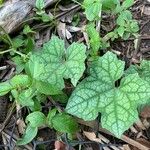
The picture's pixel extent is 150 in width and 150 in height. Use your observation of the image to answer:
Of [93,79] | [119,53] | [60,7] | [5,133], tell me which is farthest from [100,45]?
[5,133]

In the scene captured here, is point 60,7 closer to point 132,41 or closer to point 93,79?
point 132,41

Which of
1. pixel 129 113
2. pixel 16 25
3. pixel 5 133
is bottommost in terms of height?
pixel 5 133

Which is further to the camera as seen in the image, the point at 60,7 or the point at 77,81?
the point at 60,7

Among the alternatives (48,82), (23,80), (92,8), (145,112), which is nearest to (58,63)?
(48,82)

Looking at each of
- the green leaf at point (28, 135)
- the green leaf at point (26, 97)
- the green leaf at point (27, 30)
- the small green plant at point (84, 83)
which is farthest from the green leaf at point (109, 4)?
the green leaf at point (28, 135)

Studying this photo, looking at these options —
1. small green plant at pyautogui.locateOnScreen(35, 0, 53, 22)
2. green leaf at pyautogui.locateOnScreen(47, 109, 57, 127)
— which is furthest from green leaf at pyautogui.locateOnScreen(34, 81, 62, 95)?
small green plant at pyautogui.locateOnScreen(35, 0, 53, 22)

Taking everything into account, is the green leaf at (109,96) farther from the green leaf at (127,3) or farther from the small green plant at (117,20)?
the green leaf at (127,3)

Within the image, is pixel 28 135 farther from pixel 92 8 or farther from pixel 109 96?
pixel 92 8

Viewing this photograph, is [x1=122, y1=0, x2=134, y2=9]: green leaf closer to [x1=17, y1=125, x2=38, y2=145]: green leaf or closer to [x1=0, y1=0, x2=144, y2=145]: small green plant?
[x1=0, y1=0, x2=144, y2=145]: small green plant
